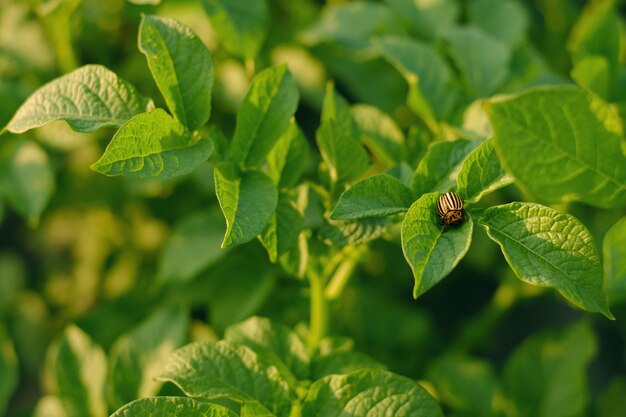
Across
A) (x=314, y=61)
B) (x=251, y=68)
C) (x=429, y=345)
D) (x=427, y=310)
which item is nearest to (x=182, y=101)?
(x=251, y=68)

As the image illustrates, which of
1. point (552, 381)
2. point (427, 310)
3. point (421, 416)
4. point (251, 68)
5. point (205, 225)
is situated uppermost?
point (251, 68)

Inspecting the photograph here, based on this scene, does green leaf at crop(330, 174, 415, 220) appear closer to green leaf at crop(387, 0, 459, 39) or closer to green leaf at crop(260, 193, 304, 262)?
green leaf at crop(260, 193, 304, 262)

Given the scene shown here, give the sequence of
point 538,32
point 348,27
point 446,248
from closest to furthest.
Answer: point 446,248
point 348,27
point 538,32

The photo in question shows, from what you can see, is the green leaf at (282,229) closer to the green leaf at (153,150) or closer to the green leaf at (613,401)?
the green leaf at (153,150)

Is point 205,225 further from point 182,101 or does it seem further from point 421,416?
point 421,416

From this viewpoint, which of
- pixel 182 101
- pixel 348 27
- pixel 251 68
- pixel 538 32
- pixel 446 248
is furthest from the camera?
pixel 538 32

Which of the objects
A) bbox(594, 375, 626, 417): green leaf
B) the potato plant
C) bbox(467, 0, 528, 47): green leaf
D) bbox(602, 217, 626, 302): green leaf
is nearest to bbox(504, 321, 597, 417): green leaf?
the potato plant

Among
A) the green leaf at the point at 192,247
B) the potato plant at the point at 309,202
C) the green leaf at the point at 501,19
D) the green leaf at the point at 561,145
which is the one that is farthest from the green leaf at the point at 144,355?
the green leaf at the point at 501,19
